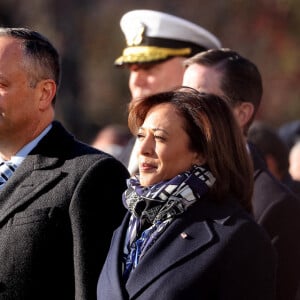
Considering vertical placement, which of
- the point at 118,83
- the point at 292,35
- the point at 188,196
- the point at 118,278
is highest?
the point at 188,196

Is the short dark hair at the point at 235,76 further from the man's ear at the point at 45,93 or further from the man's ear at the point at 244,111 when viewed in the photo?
the man's ear at the point at 45,93

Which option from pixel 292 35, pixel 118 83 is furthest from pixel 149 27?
pixel 118 83

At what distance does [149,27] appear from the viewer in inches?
286

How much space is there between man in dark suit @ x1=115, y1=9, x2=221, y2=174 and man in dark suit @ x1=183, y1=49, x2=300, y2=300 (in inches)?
28.8

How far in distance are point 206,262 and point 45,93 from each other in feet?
3.89

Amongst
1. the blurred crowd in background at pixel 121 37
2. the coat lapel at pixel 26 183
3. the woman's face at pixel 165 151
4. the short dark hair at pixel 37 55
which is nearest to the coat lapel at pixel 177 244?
the woman's face at pixel 165 151

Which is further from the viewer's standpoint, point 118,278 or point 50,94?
point 50,94

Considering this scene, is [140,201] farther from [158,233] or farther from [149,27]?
[149,27]

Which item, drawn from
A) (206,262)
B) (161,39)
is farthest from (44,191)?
(161,39)

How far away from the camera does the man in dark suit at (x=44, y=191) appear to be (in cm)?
510

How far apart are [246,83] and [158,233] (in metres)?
1.36

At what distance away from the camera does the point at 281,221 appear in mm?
5723

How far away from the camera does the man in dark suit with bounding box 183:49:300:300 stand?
5.62m

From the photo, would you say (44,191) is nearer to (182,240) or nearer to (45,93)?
(45,93)
